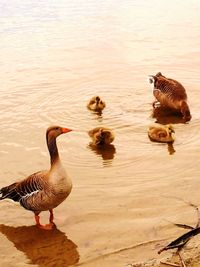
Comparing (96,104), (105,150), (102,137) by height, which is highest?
(96,104)

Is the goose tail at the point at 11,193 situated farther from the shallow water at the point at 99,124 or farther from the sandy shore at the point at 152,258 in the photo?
the sandy shore at the point at 152,258

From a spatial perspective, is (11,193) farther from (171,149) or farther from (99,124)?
(99,124)

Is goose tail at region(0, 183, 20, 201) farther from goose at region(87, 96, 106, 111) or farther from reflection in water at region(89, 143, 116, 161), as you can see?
goose at region(87, 96, 106, 111)

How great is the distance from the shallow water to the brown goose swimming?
1.11ft

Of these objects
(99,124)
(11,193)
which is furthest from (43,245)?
(99,124)

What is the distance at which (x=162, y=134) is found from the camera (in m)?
8.06

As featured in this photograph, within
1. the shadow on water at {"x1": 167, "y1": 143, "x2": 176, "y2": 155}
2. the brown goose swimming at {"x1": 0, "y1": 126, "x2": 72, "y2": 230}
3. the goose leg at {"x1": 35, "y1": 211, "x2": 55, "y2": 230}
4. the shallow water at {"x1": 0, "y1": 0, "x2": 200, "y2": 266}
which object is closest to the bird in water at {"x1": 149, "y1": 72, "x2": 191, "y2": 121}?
the shallow water at {"x1": 0, "y1": 0, "x2": 200, "y2": 266}

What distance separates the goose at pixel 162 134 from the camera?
8079mm

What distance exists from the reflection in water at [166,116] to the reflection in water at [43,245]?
4.15 metres

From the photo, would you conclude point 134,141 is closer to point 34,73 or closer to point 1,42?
point 34,73

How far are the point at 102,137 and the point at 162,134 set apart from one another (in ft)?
3.36

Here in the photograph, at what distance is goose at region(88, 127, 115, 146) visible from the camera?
26.0 ft

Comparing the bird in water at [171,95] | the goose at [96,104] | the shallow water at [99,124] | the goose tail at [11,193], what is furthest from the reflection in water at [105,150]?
the goose tail at [11,193]

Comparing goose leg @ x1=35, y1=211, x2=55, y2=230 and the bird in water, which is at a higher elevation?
the bird in water
